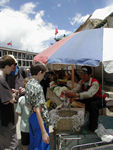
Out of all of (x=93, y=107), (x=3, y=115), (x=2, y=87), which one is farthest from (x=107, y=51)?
(x=3, y=115)

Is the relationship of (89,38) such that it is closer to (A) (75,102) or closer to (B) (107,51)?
(B) (107,51)

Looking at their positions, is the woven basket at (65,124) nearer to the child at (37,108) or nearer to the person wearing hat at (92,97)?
the person wearing hat at (92,97)

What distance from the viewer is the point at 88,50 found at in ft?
7.41

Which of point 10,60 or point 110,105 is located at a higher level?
point 10,60

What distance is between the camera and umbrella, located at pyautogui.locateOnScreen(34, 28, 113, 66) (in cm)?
208

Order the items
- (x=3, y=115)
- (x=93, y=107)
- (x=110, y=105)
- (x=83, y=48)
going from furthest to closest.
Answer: (x=110, y=105)
(x=93, y=107)
(x=83, y=48)
(x=3, y=115)

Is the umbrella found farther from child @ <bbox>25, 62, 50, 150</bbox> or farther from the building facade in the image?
the building facade

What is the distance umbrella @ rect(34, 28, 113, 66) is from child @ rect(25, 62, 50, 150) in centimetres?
63

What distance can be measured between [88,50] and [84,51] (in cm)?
7

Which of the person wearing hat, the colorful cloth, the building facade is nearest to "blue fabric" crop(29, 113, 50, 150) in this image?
the colorful cloth

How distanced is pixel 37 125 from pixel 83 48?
1.42 meters

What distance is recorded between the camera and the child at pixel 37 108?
1.70 meters

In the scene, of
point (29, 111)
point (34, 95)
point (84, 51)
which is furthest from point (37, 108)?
point (84, 51)

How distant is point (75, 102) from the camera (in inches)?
123
